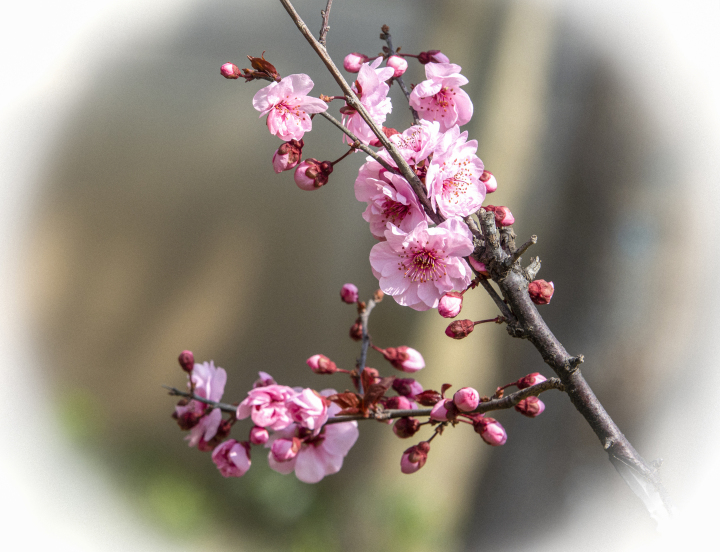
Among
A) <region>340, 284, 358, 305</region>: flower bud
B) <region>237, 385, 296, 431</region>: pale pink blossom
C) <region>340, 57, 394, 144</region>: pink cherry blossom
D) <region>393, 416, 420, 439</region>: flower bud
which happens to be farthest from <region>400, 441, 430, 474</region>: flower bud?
<region>340, 57, 394, 144</region>: pink cherry blossom

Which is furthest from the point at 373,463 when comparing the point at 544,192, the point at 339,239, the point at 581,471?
the point at 544,192

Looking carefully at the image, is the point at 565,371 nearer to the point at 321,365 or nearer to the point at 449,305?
the point at 449,305

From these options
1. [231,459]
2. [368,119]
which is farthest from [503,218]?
[231,459]

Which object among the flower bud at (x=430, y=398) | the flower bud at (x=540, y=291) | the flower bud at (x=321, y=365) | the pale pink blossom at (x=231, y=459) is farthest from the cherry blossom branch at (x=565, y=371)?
the pale pink blossom at (x=231, y=459)

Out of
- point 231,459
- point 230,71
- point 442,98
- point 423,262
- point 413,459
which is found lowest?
point 413,459

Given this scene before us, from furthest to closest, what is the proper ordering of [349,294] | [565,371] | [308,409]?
[349,294], [308,409], [565,371]

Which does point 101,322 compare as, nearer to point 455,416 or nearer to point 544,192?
point 455,416

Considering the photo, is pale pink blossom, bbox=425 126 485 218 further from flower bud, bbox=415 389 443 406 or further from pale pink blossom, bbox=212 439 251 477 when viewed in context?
pale pink blossom, bbox=212 439 251 477
